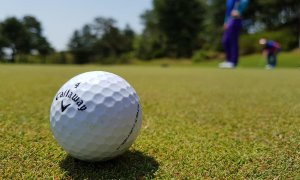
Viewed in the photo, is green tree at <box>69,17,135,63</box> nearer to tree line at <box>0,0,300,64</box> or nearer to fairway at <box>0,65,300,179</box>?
tree line at <box>0,0,300,64</box>

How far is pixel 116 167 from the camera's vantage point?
2029mm

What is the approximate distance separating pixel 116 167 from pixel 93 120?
31cm

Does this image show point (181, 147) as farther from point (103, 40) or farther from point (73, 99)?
point (103, 40)

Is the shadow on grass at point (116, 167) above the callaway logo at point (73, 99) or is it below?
below

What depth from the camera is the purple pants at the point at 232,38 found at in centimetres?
1497

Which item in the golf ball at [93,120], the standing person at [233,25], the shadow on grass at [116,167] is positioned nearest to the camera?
the shadow on grass at [116,167]

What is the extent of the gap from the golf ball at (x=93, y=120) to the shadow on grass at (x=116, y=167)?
6 centimetres

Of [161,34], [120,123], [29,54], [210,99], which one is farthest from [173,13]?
[120,123]

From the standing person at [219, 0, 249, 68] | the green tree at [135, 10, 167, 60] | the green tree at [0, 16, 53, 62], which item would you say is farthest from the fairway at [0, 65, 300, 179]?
the green tree at [0, 16, 53, 62]

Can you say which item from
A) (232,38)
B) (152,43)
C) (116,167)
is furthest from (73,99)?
(152,43)

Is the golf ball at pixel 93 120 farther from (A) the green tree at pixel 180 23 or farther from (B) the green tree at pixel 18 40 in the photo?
(B) the green tree at pixel 18 40

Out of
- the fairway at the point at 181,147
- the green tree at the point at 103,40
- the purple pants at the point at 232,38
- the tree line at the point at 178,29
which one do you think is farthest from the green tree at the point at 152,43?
the fairway at the point at 181,147

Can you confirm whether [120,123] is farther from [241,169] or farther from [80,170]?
[241,169]

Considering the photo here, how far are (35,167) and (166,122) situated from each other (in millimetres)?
1584
